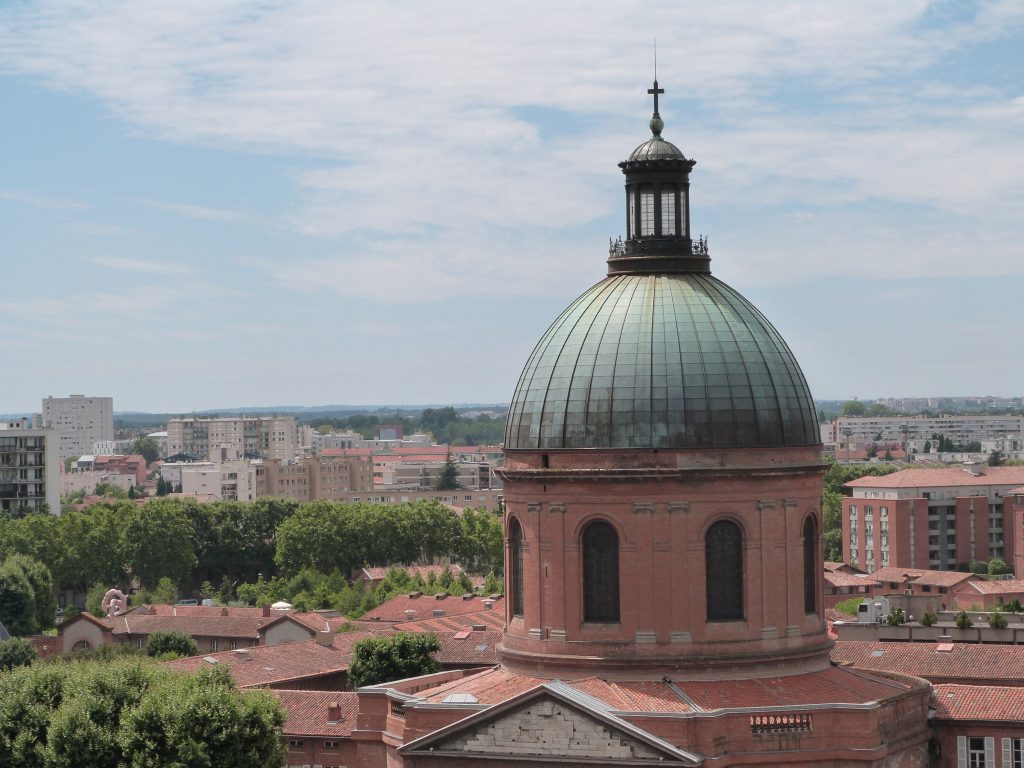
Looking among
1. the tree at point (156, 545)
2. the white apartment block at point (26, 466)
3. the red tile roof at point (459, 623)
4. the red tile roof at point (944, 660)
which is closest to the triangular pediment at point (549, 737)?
the red tile roof at point (944, 660)

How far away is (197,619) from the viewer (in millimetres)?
109938

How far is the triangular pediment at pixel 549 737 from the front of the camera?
43.5 metres

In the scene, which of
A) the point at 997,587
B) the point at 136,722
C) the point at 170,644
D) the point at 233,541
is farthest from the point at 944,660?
the point at 233,541

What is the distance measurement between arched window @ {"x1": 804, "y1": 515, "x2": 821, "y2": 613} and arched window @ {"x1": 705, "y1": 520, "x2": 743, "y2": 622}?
7.63 feet

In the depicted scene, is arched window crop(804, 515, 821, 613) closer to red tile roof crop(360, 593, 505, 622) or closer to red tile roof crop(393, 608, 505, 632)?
red tile roof crop(393, 608, 505, 632)

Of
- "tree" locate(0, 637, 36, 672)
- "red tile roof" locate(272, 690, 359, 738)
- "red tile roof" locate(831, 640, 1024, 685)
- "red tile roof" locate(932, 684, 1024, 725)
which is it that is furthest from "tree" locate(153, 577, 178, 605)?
"red tile roof" locate(932, 684, 1024, 725)

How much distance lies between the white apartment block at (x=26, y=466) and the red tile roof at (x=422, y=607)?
154 ft

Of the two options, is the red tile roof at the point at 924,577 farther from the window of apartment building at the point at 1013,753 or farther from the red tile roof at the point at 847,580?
the window of apartment building at the point at 1013,753

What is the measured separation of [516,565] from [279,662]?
33.4 m

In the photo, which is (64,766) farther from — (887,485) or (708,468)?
(887,485)

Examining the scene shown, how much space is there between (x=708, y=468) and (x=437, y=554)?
11221cm

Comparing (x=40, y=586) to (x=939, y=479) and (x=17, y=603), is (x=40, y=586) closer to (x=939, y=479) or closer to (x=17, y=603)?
(x=17, y=603)

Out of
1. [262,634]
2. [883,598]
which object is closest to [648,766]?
[883,598]

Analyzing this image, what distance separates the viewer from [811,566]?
5003 centimetres
